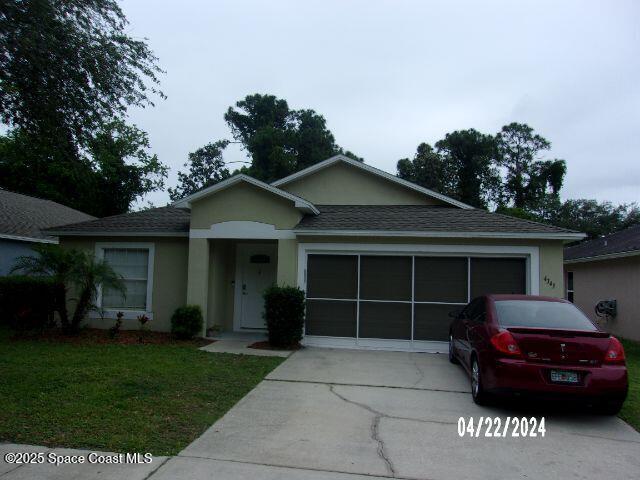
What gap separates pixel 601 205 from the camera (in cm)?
4244

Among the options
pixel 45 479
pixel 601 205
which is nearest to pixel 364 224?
pixel 45 479

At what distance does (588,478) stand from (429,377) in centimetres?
392

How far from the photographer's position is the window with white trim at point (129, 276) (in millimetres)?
12500

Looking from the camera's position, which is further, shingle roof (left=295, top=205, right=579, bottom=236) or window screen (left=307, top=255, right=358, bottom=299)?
window screen (left=307, top=255, right=358, bottom=299)

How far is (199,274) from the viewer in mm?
11672

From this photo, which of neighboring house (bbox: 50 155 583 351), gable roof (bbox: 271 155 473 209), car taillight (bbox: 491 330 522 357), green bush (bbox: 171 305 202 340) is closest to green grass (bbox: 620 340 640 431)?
car taillight (bbox: 491 330 522 357)

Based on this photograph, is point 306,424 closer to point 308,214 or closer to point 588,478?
point 588,478

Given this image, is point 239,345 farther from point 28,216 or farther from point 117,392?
point 28,216

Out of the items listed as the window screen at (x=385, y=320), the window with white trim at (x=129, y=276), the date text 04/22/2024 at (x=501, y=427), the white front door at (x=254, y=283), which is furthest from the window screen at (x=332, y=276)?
the date text 04/22/2024 at (x=501, y=427)

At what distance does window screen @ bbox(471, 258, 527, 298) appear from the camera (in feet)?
35.3

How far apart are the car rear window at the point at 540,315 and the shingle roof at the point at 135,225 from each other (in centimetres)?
820

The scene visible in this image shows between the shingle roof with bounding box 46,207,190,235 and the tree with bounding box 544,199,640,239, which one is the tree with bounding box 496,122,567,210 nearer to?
the tree with bounding box 544,199,640,239

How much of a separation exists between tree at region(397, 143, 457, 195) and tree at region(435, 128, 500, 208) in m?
0.23

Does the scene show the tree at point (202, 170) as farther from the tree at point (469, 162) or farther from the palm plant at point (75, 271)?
the palm plant at point (75, 271)
